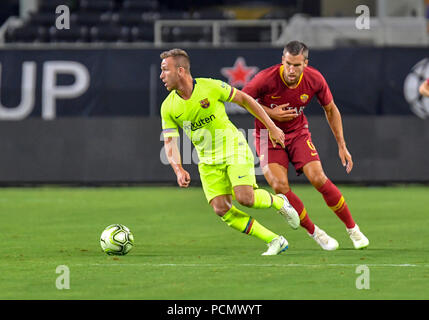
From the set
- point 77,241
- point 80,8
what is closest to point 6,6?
point 80,8

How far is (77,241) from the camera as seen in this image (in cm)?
1125

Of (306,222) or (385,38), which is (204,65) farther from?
(306,222)

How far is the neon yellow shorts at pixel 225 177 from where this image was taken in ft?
31.3

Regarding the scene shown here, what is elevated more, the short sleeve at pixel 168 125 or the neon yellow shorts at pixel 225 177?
the short sleeve at pixel 168 125

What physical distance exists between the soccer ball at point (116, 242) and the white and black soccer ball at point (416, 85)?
1184 cm

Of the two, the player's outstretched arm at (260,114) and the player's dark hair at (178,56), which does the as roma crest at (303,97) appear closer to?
the player's outstretched arm at (260,114)

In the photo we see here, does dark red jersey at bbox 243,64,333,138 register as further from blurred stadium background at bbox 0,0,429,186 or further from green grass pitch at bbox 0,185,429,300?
blurred stadium background at bbox 0,0,429,186

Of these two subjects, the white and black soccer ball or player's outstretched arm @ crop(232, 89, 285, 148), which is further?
the white and black soccer ball

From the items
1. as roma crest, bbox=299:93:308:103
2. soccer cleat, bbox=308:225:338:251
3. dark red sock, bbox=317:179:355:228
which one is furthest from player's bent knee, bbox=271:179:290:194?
as roma crest, bbox=299:93:308:103


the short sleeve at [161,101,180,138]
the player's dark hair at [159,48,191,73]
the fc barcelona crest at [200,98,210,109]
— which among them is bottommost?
the short sleeve at [161,101,180,138]

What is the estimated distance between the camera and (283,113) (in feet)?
33.8

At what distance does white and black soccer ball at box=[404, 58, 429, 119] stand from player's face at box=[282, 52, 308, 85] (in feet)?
35.7

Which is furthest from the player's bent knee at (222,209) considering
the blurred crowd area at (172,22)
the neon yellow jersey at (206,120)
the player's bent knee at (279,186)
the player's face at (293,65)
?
the blurred crowd area at (172,22)

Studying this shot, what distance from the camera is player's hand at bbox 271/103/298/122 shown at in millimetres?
10281
